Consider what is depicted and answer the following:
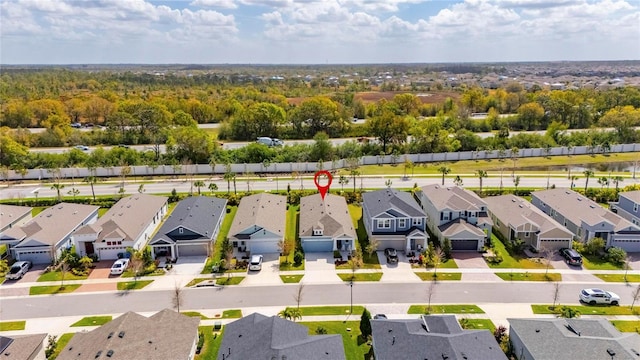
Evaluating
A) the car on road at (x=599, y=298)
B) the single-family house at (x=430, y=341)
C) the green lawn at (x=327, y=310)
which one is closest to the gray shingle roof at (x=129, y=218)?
the green lawn at (x=327, y=310)

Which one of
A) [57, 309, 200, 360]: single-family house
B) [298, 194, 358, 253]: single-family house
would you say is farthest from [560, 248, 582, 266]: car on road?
[57, 309, 200, 360]: single-family house

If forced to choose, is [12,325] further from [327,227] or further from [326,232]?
[327,227]

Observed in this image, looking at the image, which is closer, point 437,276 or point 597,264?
point 437,276

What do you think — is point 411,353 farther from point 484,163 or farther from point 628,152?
point 628,152

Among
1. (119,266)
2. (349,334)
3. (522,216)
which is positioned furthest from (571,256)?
(119,266)

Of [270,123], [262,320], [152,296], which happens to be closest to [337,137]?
→ [270,123]
